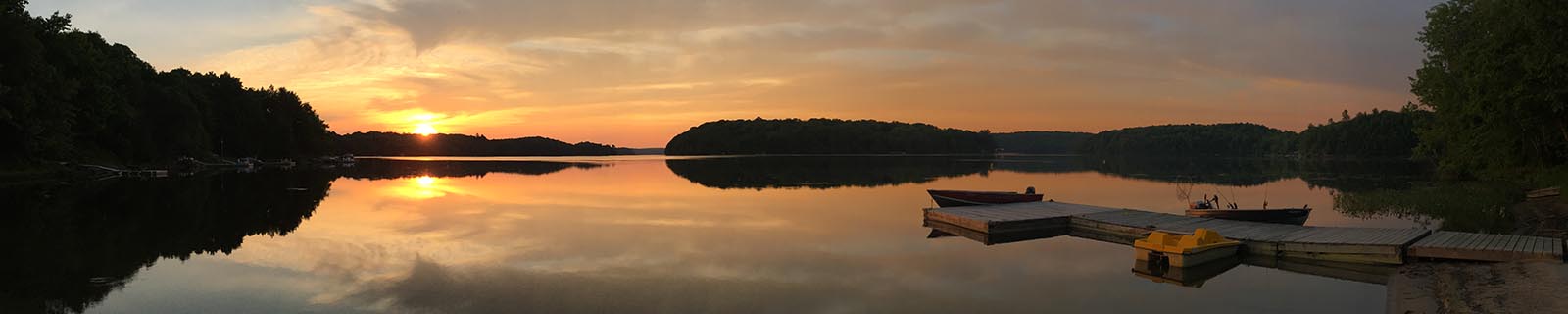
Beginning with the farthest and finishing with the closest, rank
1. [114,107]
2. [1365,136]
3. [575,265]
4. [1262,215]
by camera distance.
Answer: [1365,136] < [114,107] < [1262,215] < [575,265]

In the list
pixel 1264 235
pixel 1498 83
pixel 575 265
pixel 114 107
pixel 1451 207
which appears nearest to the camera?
pixel 575 265

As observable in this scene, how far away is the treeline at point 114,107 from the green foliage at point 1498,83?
2891 inches

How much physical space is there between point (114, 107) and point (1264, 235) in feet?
273

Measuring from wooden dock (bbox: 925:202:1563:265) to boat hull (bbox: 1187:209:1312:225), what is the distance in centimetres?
84

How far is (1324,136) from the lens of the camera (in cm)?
18412

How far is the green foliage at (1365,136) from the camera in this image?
559ft

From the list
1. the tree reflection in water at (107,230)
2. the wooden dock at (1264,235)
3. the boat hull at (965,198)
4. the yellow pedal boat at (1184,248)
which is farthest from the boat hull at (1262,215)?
the tree reflection in water at (107,230)

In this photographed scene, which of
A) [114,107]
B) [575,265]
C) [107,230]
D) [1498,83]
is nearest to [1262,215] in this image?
[1498,83]

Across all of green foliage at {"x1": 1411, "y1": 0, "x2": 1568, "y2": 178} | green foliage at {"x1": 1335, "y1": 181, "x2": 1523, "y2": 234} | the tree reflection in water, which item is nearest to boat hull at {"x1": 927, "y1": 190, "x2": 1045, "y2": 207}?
green foliage at {"x1": 1335, "y1": 181, "x2": 1523, "y2": 234}

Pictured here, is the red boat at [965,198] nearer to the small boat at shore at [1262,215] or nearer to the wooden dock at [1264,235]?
the wooden dock at [1264,235]

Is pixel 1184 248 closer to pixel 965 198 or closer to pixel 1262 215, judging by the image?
pixel 1262 215

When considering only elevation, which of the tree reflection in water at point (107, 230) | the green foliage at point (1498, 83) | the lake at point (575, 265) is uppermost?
the green foliage at point (1498, 83)

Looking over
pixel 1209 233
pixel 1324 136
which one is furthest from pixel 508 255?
pixel 1324 136

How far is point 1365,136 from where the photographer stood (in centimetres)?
17625
